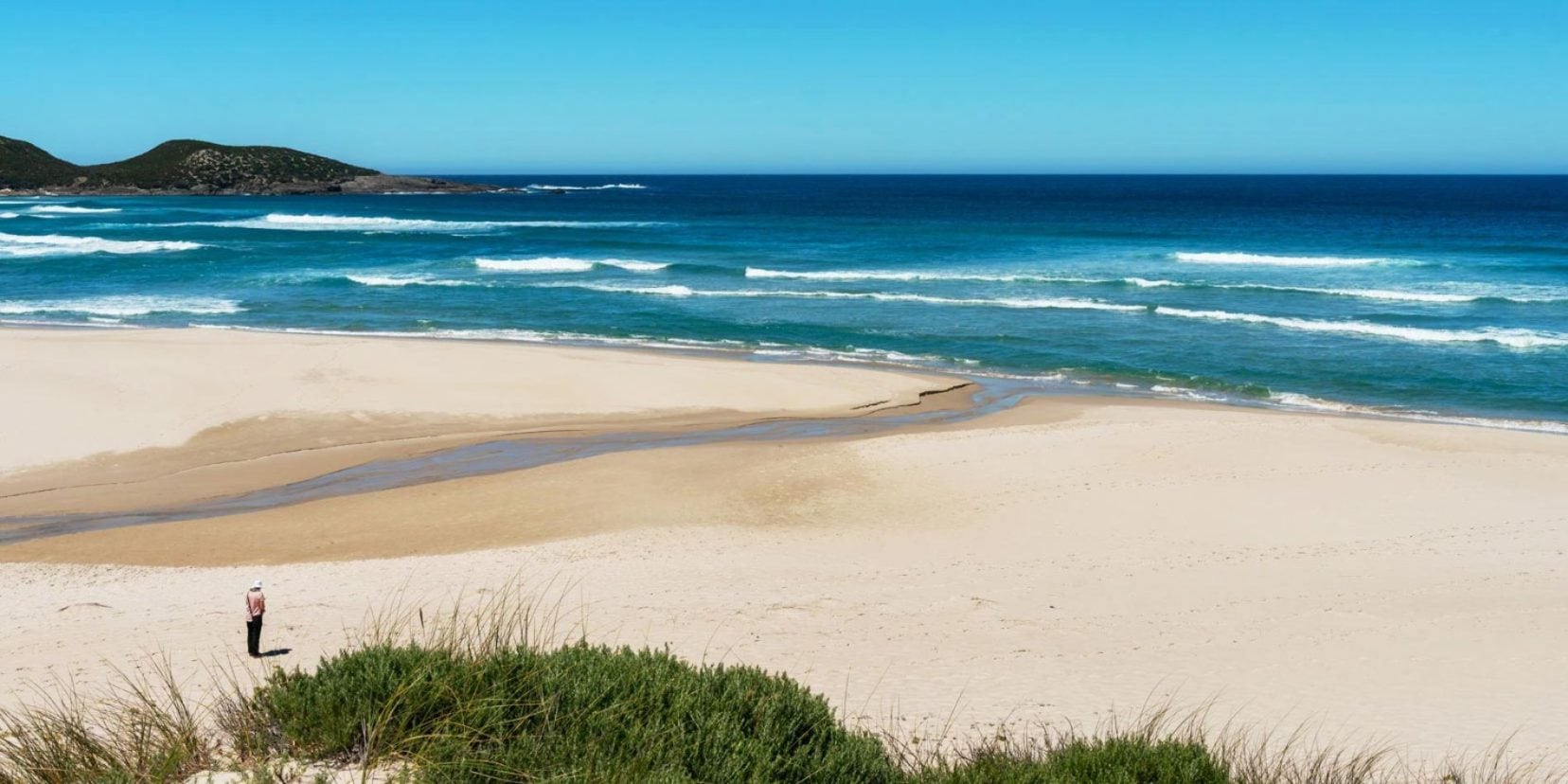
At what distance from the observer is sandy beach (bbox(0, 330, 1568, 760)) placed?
8.98 meters

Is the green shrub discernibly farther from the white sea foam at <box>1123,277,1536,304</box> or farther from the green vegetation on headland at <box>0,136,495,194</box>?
the green vegetation on headland at <box>0,136,495,194</box>

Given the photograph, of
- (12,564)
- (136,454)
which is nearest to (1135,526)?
(12,564)

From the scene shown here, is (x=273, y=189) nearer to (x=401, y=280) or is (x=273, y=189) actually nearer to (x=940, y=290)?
(x=401, y=280)

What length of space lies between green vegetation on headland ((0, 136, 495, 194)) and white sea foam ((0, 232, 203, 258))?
181 ft

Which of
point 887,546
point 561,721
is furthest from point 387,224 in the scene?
point 561,721

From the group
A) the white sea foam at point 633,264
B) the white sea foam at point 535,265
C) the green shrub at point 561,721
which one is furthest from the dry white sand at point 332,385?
the white sea foam at point 633,264

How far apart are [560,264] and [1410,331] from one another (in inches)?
1159

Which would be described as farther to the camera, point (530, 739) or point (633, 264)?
point (633, 264)

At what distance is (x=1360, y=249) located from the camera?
47.8m

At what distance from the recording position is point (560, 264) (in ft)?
144

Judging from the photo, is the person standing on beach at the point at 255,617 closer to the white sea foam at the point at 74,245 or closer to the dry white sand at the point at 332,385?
the dry white sand at the point at 332,385

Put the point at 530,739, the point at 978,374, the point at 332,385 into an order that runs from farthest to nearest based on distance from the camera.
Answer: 1. the point at 978,374
2. the point at 332,385
3. the point at 530,739

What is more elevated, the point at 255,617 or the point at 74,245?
the point at 74,245

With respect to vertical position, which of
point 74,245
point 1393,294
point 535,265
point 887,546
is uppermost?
point 74,245
